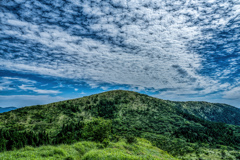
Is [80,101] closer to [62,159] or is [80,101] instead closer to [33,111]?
[33,111]

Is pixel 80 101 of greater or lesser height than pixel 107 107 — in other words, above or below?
above

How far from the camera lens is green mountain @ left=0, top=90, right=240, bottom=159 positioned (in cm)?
5221

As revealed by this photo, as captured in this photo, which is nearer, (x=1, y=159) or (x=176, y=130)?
(x=1, y=159)

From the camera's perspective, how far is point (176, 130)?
12506 cm

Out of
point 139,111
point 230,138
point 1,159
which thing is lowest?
point 230,138

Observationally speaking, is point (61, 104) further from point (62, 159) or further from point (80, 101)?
point (62, 159)

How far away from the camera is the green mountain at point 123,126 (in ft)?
171

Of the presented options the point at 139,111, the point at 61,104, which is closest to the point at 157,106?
the point at 139,111

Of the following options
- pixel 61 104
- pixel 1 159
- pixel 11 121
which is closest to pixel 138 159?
pixel 1 159

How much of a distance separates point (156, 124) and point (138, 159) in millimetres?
124687

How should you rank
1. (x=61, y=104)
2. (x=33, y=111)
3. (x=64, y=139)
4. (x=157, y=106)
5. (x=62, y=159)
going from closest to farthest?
Result: 1. (x=62, y=159)
2. (x=64, y=139)
3. (x=33, y=111)
4. (x=61, y=104)
5. (x=157, y=106)

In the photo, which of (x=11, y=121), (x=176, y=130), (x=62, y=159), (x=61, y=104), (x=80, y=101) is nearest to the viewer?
(x=62, y=159)

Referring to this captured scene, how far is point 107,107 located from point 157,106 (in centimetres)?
7572

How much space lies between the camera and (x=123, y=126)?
118 m
